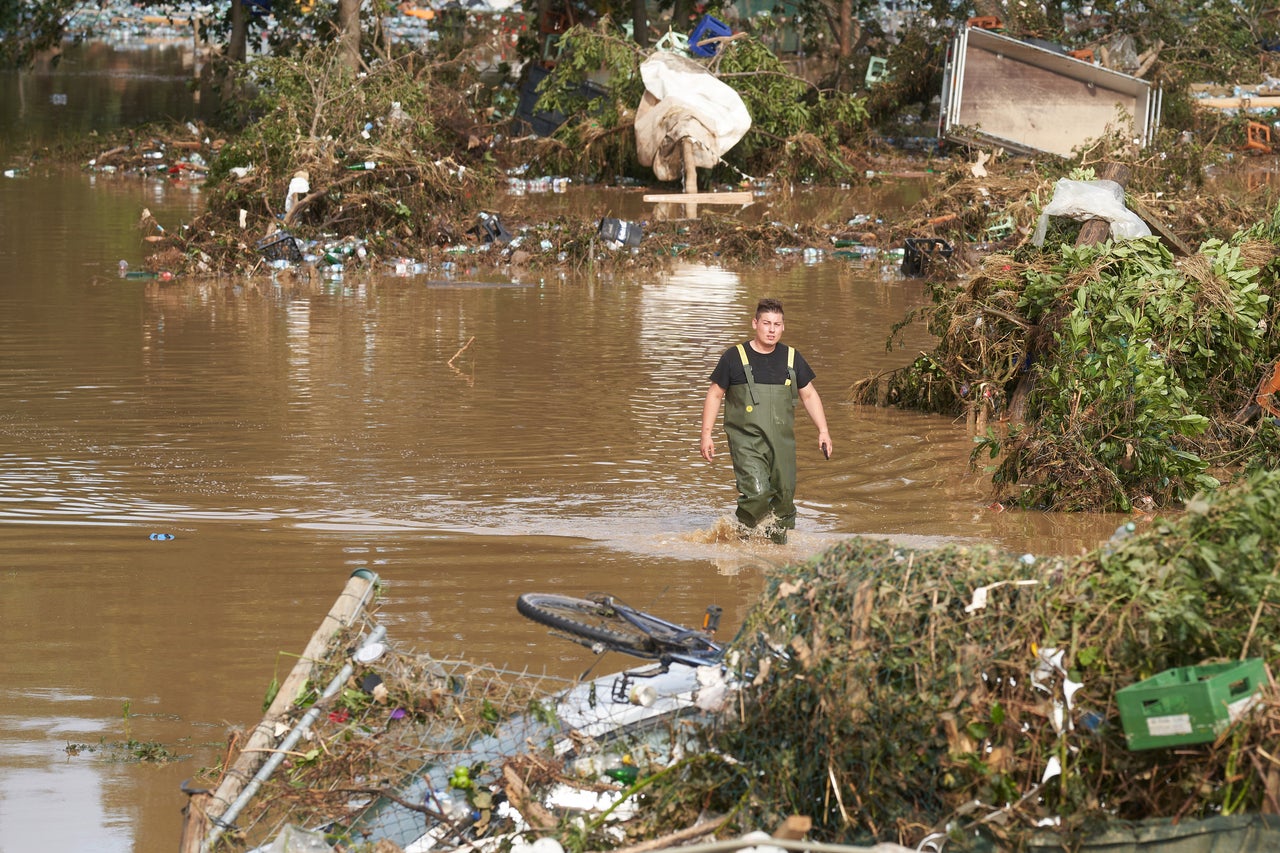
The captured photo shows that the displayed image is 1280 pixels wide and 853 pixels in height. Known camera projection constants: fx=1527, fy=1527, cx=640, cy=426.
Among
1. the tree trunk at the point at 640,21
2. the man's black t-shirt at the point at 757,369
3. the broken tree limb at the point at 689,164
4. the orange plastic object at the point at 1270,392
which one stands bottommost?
the orange plastic object at the point at 1270,392

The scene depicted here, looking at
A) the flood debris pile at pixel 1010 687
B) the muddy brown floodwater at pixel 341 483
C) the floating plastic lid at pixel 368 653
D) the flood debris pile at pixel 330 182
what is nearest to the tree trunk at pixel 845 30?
the flood debris pile at pixel 330 182

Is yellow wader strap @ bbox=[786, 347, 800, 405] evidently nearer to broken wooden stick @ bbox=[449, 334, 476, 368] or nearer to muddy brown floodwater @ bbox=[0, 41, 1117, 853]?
muddy brown floodwater @ bbox=[0, 41, 1117, 853]

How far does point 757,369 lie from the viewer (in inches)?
305

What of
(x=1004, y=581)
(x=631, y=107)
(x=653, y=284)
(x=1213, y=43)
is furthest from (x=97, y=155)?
(x=1004, y=581)

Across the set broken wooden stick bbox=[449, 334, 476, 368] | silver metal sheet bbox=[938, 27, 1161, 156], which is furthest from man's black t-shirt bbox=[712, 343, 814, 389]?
silver metal sheet bbox=[938, 27, 1161, 156]

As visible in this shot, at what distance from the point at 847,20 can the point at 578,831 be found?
93.8ft

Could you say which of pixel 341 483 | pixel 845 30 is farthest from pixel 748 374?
pixel 845 30

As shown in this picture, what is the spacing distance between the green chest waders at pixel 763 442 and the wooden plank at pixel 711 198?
48.8 feet

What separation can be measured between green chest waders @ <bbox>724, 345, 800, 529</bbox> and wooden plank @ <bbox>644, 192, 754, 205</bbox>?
1487cm

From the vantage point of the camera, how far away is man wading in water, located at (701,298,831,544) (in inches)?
304

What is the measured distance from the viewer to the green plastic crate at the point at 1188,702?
3674mm

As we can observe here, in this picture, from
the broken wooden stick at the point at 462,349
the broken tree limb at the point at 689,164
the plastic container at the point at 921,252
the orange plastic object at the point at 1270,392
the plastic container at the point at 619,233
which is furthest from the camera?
the broken tree limb at the point at 689,164

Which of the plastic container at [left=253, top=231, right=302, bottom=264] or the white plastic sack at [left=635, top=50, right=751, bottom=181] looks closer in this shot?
the plastic container at [left=253, top=231, right=302, bottom=264]

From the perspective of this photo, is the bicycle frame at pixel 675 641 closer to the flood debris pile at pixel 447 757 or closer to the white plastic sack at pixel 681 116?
the flood debris pile at pixel 447 757
